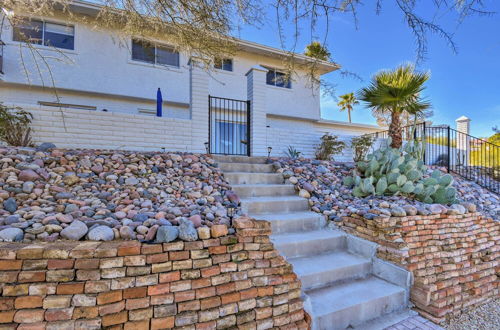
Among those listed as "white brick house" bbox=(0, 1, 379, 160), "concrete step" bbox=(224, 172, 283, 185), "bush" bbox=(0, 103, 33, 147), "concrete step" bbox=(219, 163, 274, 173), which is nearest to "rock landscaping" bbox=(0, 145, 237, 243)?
"concrete step" bbox=(224, 172, 283, 185)

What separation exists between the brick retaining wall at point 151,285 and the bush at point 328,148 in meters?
6.23

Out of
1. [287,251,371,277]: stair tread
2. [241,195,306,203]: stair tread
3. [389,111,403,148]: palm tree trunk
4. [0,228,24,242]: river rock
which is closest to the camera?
[0,228,24,242]: river rock

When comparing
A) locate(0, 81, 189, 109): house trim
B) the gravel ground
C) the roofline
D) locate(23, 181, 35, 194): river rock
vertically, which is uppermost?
the roofline

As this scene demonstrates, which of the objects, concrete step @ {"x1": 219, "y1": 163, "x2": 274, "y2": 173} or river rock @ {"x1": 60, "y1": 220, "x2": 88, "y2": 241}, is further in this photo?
concrete step @ {"x1": 219, "y1": 163, "x2": 274, "y2": 173}

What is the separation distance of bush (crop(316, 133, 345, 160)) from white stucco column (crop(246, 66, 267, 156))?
8.13ft

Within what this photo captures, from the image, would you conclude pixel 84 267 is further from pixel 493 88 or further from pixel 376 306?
pixel 493 88

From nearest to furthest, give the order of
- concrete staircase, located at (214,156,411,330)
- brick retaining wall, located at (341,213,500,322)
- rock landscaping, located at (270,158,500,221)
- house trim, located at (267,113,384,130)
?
concrete staircase, located at (214,156,411,330), brick retaining wall, located at (341,213,500,322), rock landscaping, located at (270,158,500,221), house trim, located at (267,113,384,130)

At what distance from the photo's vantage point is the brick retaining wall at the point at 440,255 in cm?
261

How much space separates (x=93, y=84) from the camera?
24.9 feet

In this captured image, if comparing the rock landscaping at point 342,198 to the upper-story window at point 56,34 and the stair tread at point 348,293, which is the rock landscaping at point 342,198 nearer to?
the stair tread at point 348,293

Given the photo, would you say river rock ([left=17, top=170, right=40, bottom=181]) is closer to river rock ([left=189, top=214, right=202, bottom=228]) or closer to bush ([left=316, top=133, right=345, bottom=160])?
river rock ([left=189, top=214, right=202, bottom=228])

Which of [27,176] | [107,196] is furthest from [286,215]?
[27,176]

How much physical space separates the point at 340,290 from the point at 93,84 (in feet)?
28.1

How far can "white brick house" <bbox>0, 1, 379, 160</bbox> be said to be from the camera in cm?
508
